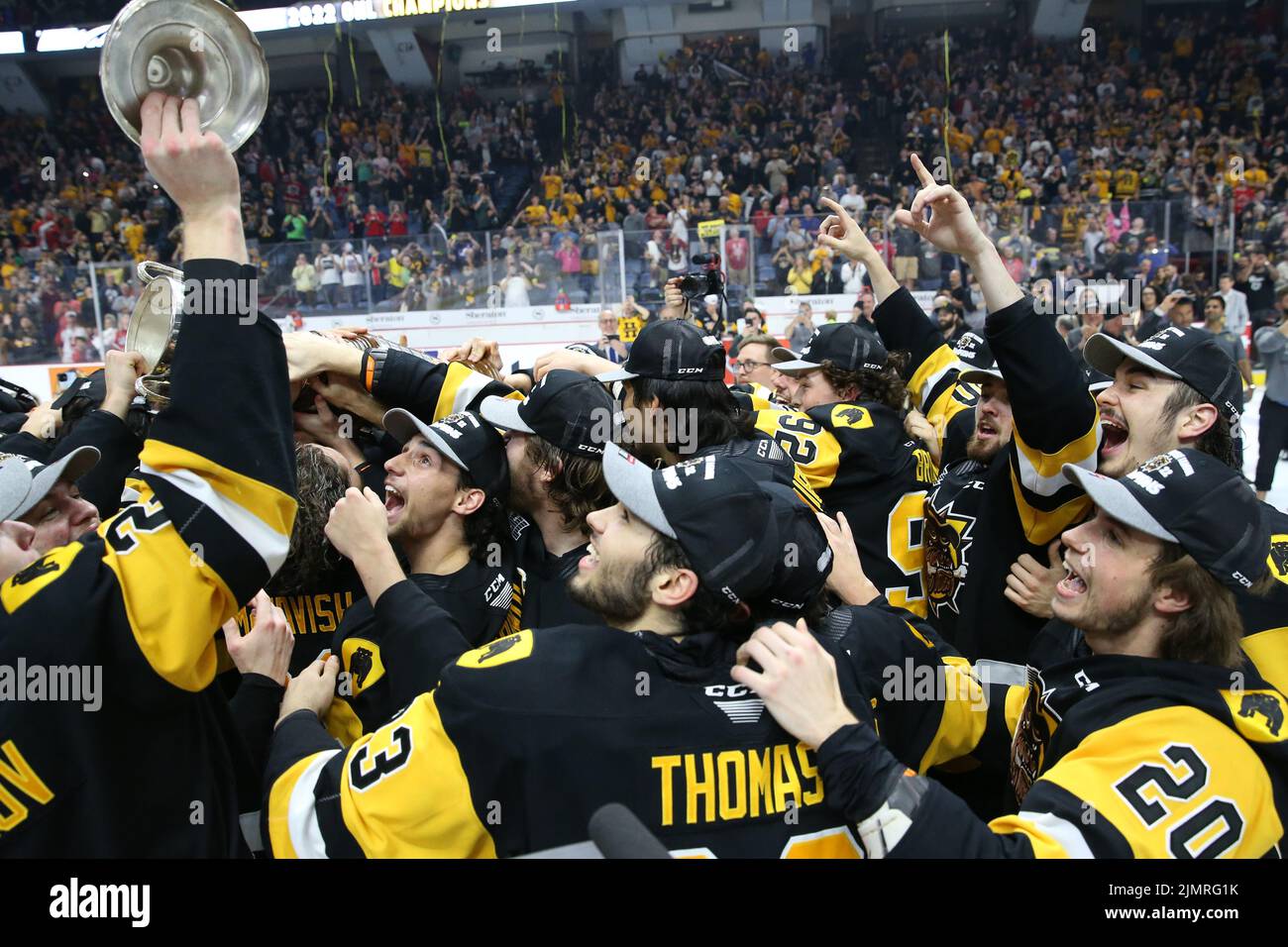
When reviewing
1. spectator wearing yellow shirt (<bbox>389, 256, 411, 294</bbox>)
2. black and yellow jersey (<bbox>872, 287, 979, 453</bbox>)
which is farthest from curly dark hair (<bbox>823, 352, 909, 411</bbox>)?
spectator wearing yellow shirt (<bbox>389, 256, 411, 294</bbox>)

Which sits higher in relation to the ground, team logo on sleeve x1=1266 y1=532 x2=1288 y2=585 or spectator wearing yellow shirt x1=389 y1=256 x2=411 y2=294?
spectator wearing yellow shirt x1=389 y1=256 x2=411 y2=294

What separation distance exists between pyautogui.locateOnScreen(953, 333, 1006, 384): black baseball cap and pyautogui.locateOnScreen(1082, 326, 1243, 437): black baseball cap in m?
0.55

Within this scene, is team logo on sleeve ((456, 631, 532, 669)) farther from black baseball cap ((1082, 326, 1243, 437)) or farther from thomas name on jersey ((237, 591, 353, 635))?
black baseball cap ((1082, 326, 1243, 437))

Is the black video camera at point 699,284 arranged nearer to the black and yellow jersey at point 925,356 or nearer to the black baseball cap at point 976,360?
the black and yellow jersey at point 925,356

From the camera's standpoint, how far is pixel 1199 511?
1876 mm

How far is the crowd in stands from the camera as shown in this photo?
1520cm

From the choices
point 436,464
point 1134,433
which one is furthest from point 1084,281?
point 436,464

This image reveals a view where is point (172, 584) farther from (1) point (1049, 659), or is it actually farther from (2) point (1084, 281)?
(2) point (1084, 281)

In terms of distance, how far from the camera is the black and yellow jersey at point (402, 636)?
2074 millimetres

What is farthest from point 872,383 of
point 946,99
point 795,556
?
point 946,99

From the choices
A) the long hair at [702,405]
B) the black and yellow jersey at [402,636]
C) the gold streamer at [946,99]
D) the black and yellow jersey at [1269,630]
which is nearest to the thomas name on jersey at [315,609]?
the black and yellow jersey at [402,636]

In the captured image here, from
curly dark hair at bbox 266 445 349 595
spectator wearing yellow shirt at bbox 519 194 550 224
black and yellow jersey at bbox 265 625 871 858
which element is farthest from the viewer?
spectator wearing yellow shirt at bbox 519 194 550 224

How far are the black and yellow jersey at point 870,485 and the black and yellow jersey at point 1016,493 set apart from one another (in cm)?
11

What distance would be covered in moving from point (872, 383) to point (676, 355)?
1150mm
